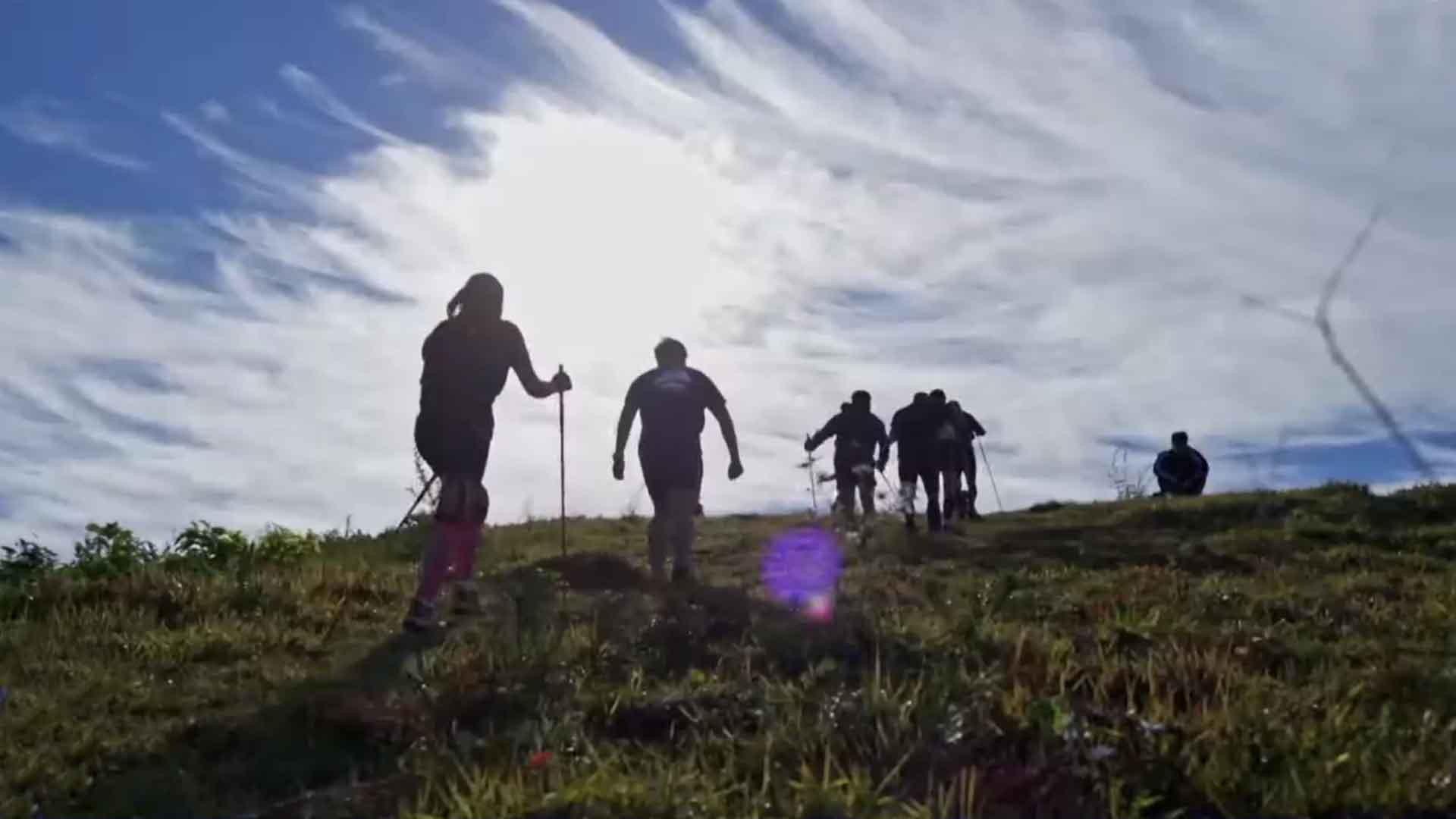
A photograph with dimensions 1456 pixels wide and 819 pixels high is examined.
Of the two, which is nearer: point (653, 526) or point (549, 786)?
point (549, 786)

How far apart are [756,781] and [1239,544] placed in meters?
9.90

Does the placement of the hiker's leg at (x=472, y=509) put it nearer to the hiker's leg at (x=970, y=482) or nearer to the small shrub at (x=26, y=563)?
the small shrub at (x=26, y=563)

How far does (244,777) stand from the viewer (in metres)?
6.19

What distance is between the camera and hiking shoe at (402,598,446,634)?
916 centimetres

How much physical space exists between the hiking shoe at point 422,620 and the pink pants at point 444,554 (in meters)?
0.03

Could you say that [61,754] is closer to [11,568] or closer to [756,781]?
[756,781]

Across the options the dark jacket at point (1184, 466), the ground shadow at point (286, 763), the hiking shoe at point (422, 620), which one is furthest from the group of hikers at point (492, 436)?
the dark jacket at point (1184, 466)

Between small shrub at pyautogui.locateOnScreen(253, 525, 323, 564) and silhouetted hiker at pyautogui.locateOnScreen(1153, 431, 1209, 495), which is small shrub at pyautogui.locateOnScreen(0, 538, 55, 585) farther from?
silhouetted hiker at pyautogui.locateOnScreen(1153, 431, 1209, 495)

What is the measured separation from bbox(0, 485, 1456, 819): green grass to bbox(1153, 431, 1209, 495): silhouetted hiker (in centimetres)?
1057

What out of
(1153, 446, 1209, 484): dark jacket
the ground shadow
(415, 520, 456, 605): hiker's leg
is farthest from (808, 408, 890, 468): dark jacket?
the ground shadow

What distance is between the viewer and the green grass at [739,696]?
16.0ft

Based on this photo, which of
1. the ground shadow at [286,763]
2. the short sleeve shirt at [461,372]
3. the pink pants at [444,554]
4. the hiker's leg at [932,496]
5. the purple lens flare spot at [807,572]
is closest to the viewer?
the ground shadow at [286,763]

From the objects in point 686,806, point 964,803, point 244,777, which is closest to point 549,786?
point 686,806

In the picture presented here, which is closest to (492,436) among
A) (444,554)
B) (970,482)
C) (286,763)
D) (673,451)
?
(444,554)
